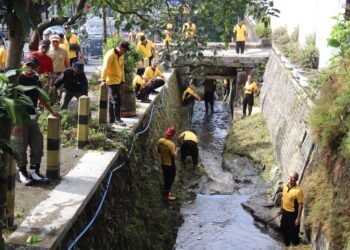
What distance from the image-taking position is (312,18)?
1784 centimetres

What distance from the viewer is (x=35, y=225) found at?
556 centimetres

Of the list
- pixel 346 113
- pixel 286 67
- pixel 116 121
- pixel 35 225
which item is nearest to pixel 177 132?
pixel 286 67

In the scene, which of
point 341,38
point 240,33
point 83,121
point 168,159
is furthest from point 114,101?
point 240,33

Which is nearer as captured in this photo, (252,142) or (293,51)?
(252,142)

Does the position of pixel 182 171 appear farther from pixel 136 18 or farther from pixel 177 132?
pixel 136 18

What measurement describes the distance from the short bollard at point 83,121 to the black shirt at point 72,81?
1.37 meters

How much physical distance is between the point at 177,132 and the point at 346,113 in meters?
10.3

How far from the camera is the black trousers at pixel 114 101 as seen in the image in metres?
10.1

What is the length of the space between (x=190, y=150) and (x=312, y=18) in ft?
22.4

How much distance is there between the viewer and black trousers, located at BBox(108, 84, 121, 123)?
10.1 metres

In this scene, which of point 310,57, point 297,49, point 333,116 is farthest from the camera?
point 297,49

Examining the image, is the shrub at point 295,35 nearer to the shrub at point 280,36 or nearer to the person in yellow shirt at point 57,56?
the shrub at point 280,36

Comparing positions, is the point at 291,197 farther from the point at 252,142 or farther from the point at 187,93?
the point at 187,93

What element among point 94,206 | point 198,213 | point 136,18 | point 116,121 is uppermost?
point 136,18
